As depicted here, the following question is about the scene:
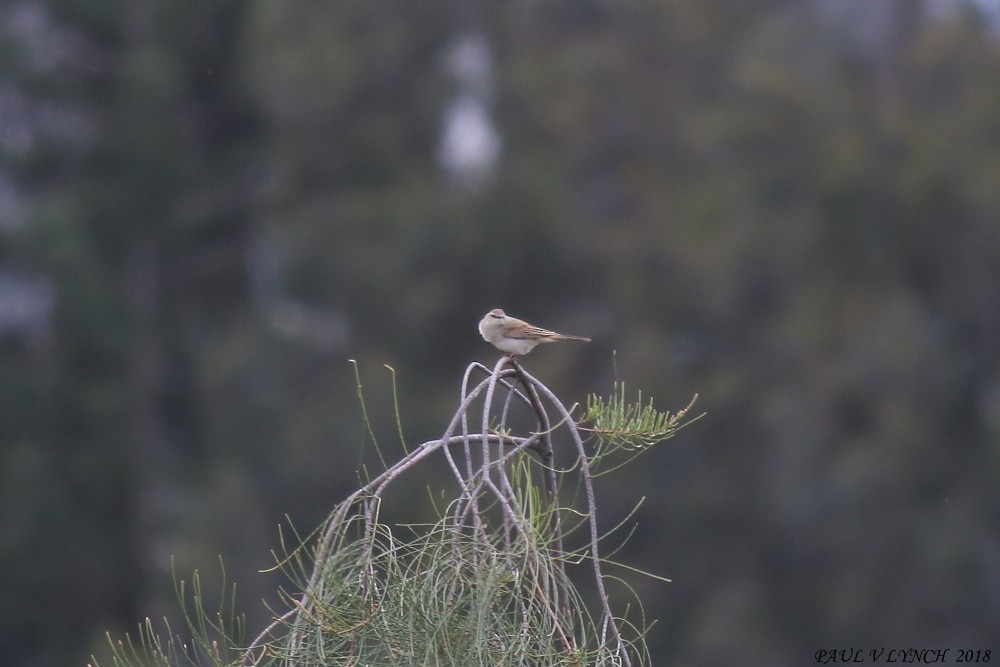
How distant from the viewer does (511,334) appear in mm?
5316

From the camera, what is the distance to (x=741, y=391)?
14.8 meters

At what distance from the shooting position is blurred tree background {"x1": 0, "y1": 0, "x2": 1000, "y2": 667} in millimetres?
13523

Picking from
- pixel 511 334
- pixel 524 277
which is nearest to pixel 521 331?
pixel 511 334

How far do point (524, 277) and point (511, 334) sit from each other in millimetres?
10878

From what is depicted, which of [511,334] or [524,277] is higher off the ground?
[511,334]

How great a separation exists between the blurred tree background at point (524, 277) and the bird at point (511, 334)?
847 cm

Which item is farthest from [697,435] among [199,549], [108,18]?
[108,18]

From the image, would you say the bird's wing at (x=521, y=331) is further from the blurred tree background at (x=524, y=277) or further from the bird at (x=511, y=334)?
the blurred tree background at (x=524, y=277)

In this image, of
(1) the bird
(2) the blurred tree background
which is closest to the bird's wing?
(1) the bird

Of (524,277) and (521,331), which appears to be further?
(524,277)

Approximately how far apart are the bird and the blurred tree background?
27.8ft

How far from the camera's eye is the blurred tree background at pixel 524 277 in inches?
532

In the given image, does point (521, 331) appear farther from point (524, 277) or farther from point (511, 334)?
point (524, 277)

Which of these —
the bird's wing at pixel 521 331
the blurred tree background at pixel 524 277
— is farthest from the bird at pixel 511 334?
the blurred tree background at pixel 524 277
